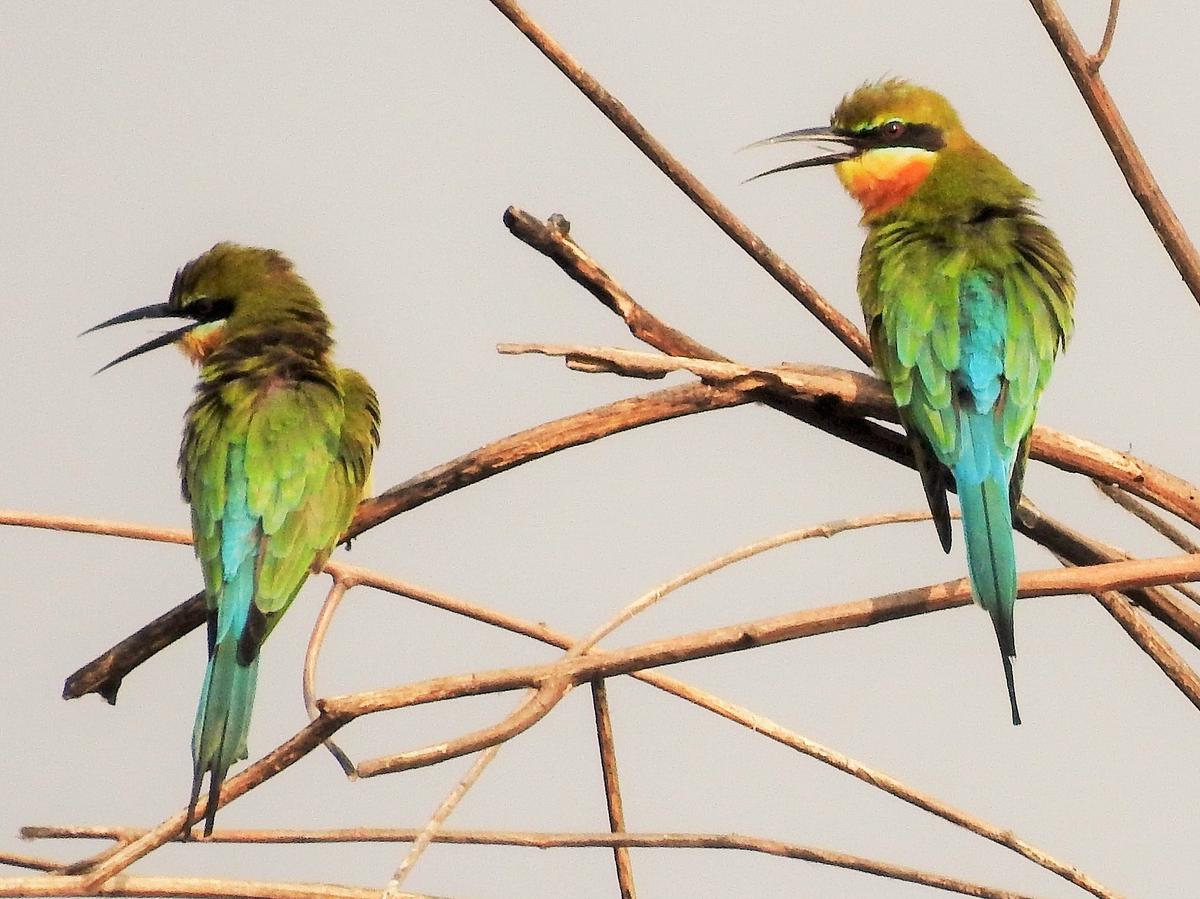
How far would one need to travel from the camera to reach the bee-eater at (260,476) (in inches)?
87.3

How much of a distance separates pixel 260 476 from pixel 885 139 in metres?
1.32

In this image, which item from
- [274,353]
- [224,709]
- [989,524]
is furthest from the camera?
[274,353]

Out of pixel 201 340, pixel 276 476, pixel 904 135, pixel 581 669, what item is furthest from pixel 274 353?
pixel 581 669

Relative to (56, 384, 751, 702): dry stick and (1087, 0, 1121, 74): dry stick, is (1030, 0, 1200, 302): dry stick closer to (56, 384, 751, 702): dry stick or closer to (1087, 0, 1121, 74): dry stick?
(1087, 0, 1121, 74): dry stick

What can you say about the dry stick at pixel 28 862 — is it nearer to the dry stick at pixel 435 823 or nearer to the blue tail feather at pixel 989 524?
the dry stick at pixel 435 823

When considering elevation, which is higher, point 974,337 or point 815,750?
point 974,337

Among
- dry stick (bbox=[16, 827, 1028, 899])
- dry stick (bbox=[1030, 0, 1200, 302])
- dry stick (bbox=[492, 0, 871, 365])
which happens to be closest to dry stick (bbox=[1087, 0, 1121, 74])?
dry stick (bbox=[1030, 0, 1200, 302])

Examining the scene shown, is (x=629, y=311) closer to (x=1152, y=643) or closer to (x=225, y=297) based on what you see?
(x=1152, y=643)

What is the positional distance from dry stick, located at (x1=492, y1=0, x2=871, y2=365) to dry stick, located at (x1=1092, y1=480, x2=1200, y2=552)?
450 millimetres

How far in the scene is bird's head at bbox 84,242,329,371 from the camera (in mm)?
2934

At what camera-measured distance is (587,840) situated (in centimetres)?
152

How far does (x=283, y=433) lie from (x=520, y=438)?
86cm

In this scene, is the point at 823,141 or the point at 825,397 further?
the point at 823,141

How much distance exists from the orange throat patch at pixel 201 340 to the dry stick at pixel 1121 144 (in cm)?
171
